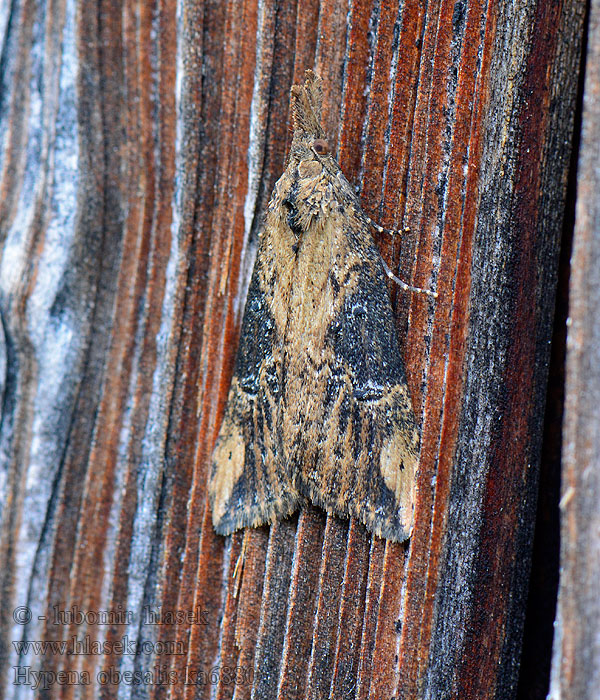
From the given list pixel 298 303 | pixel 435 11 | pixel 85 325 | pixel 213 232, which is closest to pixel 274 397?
pixel 298 303

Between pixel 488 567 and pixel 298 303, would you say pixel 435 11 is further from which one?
pixel 488 567

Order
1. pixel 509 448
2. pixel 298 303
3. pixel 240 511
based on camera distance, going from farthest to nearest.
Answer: pixel 298 303
pixel 240 511
pixel 509 448

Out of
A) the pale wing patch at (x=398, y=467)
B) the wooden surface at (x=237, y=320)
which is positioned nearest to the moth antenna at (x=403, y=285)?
the wooden surface at (x=237, y=320)

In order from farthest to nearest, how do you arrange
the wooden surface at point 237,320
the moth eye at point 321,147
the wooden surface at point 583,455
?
the moth eye at point 321,147
the wooden surface at point 237,320
the wooden surface at point 583,455

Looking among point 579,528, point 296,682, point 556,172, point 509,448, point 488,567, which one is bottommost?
point 296,682

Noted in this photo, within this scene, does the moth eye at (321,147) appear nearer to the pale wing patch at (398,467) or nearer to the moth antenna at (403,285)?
the moth antenna at (403,285)

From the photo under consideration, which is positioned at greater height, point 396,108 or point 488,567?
point 396,108
